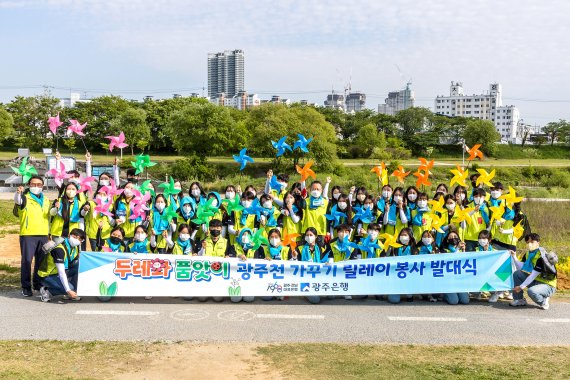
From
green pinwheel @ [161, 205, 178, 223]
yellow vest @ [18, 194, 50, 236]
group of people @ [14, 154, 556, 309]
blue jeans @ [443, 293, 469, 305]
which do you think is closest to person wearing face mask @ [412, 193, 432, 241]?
group of people @ [14, 154, 556, 309]

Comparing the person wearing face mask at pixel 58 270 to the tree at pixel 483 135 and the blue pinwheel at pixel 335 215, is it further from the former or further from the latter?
the tree at pixel 483 135

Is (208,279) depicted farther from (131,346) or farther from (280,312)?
(131,346)

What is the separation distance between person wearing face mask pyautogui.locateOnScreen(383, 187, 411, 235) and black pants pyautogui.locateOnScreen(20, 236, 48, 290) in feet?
19.1

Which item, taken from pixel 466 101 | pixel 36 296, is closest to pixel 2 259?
pixel 36 296

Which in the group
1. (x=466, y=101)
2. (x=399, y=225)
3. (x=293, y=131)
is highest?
(x=466, y=101)

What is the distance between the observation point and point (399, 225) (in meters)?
9.77

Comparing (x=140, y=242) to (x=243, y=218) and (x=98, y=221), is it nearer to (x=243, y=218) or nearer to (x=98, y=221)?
(x=98, y=221)

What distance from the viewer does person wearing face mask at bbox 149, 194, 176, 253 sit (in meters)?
9.42

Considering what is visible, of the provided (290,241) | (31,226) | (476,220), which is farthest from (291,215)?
(31,226)

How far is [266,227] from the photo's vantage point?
9680 millimetres

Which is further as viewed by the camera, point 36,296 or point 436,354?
point 36,296

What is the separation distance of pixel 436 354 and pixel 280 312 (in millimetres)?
2541

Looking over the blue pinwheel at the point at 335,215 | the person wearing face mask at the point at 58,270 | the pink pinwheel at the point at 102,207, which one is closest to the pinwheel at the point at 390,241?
the blue pinwheel at the point at 335,215

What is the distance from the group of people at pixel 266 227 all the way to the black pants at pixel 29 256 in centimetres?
2
